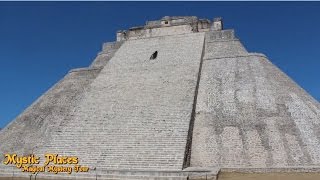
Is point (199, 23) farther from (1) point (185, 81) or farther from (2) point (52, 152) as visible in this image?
(2) point (52, 152)

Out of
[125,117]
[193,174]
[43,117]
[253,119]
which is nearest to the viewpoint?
[193,174]

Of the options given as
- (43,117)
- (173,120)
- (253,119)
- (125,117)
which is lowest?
(253,119)

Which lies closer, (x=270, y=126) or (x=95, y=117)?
(x=270, y=126)

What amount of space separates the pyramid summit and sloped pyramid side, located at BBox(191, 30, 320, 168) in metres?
0.04

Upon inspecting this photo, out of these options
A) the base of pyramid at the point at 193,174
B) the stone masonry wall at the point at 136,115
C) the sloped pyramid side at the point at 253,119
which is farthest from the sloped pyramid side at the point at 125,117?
the base of pyramid at the point at 193,174

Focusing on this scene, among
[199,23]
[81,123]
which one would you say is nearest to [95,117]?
[81,123]

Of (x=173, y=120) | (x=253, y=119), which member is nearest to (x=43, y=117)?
(x=173, y=120)

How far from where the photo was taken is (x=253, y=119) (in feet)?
51.2

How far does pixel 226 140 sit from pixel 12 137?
8.95 m

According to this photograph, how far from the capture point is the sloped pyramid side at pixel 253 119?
558 inches

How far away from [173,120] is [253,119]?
3.07m

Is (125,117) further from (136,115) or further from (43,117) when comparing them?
(43,117)

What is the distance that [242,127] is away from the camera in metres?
15.3

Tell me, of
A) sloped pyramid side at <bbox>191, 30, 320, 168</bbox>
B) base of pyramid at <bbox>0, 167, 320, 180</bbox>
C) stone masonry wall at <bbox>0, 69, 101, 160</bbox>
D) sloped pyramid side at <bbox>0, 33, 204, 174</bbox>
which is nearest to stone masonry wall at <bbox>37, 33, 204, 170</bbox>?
sloped pyramid side at <bbox>0, 33, 204, 174</bbox>
